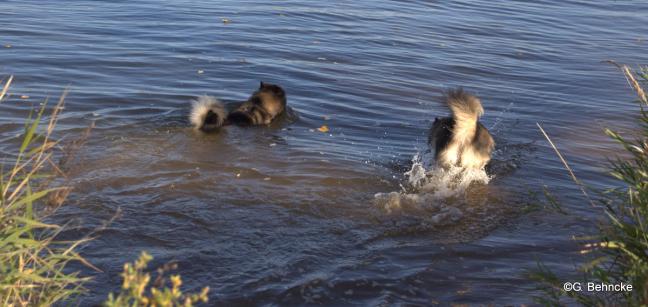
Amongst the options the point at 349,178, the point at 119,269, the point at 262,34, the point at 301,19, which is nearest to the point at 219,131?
the point at 349,178

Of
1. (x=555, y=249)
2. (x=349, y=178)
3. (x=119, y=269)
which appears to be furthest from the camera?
(x=349, y=178)

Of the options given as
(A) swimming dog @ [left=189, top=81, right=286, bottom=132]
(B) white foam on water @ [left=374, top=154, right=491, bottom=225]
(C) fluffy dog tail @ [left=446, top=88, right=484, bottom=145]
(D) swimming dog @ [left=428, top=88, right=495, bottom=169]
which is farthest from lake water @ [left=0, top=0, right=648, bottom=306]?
(C) fluffy dog tail @ [left=446, top=88, right=484, bottom=145]

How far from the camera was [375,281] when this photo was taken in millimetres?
5535

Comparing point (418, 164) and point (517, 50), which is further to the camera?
point (517, 50)

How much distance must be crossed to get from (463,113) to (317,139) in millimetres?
2179

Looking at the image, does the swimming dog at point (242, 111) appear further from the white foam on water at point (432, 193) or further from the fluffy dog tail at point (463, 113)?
the fluffy dog tail at point (463, 113)

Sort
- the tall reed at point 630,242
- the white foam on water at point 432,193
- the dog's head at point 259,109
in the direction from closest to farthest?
the tall reed at point 630,242 < the white foam on water at point 432,193 < the dog's head at point 259,109

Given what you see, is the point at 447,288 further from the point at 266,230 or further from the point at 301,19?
the point at 301,19

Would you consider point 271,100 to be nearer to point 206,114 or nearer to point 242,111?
point 242,111

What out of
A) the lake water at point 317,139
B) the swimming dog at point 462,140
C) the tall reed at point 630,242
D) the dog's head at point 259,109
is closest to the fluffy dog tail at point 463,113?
the swimming dog at point 462,140

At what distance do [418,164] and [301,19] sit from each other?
7.83m

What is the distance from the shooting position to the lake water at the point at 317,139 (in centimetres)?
572

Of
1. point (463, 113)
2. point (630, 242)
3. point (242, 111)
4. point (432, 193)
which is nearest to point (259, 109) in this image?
point (242, 111)

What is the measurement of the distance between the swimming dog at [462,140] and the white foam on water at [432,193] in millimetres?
91
